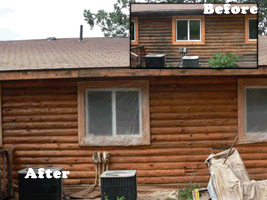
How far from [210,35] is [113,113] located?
472cm

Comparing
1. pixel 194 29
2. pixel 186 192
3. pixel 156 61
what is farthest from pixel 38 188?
pixel 194 29

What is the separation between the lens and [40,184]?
5746mm

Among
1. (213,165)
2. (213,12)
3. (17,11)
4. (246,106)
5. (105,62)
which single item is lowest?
(213,165)

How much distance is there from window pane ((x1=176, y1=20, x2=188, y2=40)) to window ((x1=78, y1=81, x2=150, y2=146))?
332 centimetres

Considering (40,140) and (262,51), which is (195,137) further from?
(40,140)

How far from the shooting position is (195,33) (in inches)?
381

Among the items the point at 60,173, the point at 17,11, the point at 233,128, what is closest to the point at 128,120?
the point at 60,173

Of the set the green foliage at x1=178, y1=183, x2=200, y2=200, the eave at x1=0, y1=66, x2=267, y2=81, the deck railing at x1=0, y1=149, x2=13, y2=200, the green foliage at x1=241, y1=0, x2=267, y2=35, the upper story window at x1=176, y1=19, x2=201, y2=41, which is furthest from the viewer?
the green foliage at x1=241, y1=0, x2=267, y2=35

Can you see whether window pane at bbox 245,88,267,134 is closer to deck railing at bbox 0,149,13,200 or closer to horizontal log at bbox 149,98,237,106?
horizontal log at bbox 149,98,237,106

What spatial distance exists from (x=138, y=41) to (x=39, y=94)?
4.16 m

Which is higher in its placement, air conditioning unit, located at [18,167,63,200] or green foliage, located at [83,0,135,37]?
green foliage, located at [83,0,135,37]

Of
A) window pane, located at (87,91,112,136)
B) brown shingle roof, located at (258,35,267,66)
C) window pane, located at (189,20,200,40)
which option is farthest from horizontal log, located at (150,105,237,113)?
window pane, located at (189,20,200,40)

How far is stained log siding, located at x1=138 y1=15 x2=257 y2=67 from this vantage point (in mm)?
9625

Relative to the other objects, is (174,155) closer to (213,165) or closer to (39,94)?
(213,165)
